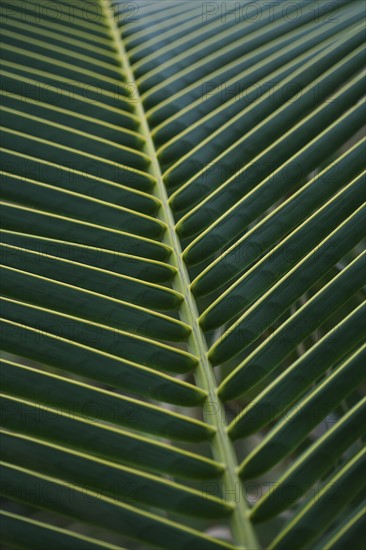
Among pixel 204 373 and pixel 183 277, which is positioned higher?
pixel 183 277

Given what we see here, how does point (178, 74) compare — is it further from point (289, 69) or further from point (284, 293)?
point (284, 293)

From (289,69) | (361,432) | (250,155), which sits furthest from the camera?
(289,69)

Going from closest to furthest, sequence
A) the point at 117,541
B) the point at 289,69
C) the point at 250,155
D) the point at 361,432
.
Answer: the point at 361,432 < the point at 117,541 < the point at 250,155 < the point at 289,69

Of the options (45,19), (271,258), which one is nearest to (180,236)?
(271,258)

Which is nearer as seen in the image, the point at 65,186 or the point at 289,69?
the point at 65,186

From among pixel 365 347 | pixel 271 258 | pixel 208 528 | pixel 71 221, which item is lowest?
pixel 208 528
